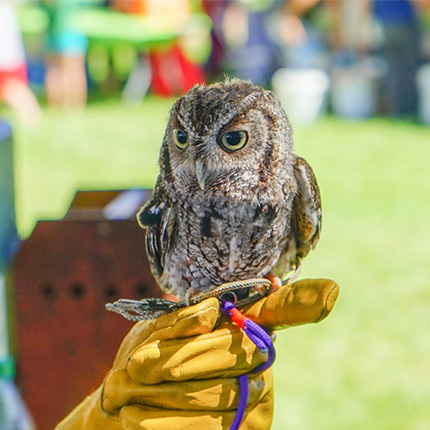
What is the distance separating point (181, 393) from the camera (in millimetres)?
1720

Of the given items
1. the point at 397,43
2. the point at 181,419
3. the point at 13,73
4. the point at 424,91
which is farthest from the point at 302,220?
the point at 13,73

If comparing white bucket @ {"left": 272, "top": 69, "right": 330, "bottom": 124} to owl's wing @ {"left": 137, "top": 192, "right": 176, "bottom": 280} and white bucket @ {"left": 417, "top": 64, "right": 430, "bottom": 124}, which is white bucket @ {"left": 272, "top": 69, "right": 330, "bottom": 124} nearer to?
white bucket @ {"left": 417, "top": 64, "right": 430, "bottom": 124}

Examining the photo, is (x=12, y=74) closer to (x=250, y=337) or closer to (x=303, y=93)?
(x=303, y=93)

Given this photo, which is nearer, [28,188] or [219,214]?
[219,214]

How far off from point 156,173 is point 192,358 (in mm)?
603

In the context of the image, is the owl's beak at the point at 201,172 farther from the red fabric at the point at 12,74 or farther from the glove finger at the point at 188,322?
the red fabric at the point at 12,74

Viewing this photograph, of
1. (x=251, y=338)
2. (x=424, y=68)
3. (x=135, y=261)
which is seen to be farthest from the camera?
(x=424, y=68)

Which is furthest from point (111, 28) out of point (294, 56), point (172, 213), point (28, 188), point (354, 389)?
point (172, 213)

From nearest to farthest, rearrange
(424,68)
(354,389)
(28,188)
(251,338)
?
(251,338) < (354,389) < (28,188) < (424,68)

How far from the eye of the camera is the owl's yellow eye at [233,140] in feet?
5.70

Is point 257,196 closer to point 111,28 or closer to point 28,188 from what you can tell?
point 28,188

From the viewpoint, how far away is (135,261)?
8.45 feet

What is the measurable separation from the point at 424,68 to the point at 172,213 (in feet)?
29.7

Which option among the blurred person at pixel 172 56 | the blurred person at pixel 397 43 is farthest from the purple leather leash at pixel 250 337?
the blurred person at pixel 172 56
